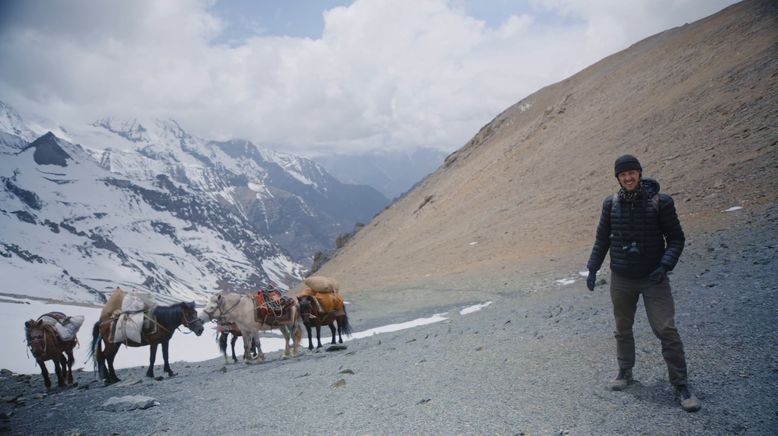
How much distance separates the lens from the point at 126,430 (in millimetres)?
6949

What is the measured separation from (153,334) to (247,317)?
8.53 ft

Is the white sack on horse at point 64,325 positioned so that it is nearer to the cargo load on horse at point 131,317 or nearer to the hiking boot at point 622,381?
the cargo load on horse at point 131,317

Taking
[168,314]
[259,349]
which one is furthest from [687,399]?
[168,314]

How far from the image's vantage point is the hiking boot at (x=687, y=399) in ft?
16.9

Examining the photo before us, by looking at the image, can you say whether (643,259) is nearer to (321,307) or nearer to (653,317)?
(653,317)

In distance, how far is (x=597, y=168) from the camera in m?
33.8

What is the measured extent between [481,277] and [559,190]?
47.7 feet

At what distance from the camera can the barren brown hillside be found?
22312 millimetres

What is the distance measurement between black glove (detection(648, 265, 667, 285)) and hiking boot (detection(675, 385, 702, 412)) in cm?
130

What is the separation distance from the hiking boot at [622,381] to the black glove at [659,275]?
138 centimetres

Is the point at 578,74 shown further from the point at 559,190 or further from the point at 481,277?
the point at 481,277

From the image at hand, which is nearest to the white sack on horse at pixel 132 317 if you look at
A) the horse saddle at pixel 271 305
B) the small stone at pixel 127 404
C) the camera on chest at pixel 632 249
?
the horse saddle at pixel 271 305

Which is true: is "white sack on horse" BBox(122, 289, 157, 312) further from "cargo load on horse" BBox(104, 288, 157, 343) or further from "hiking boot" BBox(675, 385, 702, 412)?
"hiking boot" BBox(675, 385, 702, 412)

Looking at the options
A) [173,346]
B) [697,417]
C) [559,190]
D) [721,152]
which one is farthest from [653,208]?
[559,190]
